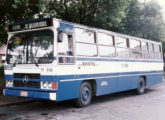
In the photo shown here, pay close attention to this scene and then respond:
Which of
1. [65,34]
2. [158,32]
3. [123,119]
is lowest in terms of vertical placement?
[123,119]

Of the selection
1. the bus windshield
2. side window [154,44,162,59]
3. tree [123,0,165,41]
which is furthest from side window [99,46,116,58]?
tree [123,0,165,41]

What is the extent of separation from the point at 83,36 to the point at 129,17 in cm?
952

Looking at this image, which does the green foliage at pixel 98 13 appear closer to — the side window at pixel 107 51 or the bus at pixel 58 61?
the bus at pixel 58 61

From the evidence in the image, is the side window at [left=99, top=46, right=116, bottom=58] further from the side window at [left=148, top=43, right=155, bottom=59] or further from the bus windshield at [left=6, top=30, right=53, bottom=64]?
the side window at [left=148, top=43, right=155, bottom=59]

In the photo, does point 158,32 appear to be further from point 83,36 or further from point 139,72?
point 83,36

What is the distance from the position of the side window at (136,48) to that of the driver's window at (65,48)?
16.0 feet

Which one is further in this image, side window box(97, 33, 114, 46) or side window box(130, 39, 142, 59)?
side window box(130, 39, 142, 59)

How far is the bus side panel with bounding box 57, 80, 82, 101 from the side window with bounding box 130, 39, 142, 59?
15.6 ft

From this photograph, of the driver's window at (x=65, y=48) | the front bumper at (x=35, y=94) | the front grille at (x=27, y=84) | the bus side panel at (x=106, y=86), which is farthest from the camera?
the bus side panel at (x=106, y=86)

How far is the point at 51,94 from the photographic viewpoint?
7.58m

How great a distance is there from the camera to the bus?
7793mm

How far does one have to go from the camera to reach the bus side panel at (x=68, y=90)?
7751 millimetres

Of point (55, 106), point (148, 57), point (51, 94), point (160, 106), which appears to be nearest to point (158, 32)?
point (148, 57)

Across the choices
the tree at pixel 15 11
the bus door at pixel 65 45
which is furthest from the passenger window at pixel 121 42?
the tree at pixel 15 11
